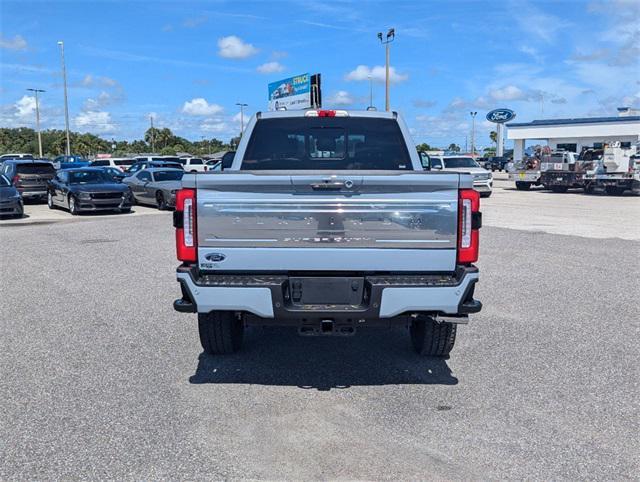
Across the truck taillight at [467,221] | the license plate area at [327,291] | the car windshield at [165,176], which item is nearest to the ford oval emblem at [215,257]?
the license plate area at [327,291]

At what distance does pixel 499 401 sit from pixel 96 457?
2820 mm

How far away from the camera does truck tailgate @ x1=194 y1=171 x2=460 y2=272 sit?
174 inches

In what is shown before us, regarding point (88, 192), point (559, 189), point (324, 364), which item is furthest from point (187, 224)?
point (559, 189)

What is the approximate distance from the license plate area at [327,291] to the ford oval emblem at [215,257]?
50cm

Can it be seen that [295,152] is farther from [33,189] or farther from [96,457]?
[33,189]

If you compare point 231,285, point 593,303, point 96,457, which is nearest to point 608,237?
point 593,303

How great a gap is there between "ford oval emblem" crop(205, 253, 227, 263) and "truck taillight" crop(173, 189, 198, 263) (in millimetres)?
94

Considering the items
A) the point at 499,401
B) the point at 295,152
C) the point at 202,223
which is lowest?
the point at 499,401

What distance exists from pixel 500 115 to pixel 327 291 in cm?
6352

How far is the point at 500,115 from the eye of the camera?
6388 centimetres

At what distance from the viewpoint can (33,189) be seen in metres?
23.9

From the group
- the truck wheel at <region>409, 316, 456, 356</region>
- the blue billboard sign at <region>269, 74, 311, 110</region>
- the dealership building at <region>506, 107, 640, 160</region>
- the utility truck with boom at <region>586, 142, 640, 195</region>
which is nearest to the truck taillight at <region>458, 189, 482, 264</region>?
the truck wheel at <region>409, 316, 456, 356</region>

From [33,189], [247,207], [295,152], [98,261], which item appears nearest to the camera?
[247,207]

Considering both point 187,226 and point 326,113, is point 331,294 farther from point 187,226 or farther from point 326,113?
point 326,113
